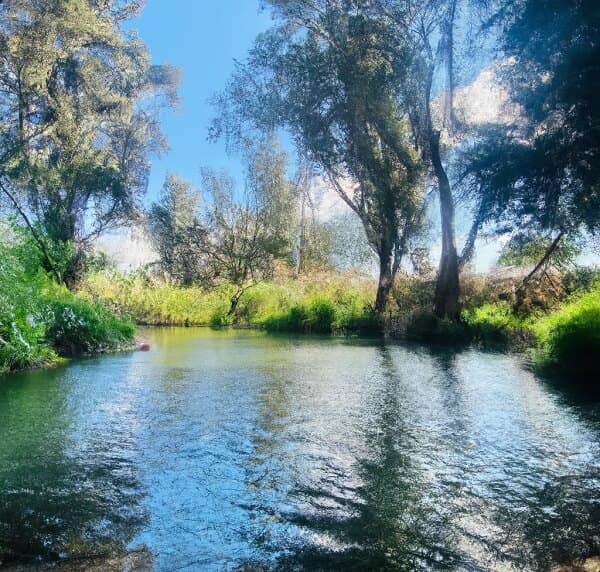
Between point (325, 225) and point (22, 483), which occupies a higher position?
point (325, 225)

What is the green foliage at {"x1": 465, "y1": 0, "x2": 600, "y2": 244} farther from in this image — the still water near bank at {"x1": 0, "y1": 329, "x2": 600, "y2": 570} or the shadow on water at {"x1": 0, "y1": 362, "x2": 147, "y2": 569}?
the shadow on water at {"x1": 0, "y1": 362, "x2": 147, "y2": 569}

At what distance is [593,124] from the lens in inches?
218

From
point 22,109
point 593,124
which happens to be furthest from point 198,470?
point 22,109

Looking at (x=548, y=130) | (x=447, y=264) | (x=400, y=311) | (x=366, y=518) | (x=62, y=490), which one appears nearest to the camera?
(x=366, y=518)

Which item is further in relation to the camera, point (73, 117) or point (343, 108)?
point (73, 117)

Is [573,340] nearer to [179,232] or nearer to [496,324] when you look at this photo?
[496,324]

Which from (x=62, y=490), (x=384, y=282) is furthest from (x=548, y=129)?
(x=384, y=282)

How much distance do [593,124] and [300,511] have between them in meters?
4.86

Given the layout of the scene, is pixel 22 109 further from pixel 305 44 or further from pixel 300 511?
pixel 300 511

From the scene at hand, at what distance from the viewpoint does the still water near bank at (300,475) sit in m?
2.70

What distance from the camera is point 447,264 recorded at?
53.4 feet

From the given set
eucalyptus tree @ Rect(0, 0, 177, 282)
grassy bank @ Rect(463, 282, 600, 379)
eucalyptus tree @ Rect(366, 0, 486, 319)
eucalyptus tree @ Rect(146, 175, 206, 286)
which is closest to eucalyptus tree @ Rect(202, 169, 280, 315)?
eucalyptus tree @ Rect(146, 175, 206, 286)

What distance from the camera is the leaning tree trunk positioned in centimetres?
1598

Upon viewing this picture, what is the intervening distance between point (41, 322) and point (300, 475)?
A: 761 centimetres
